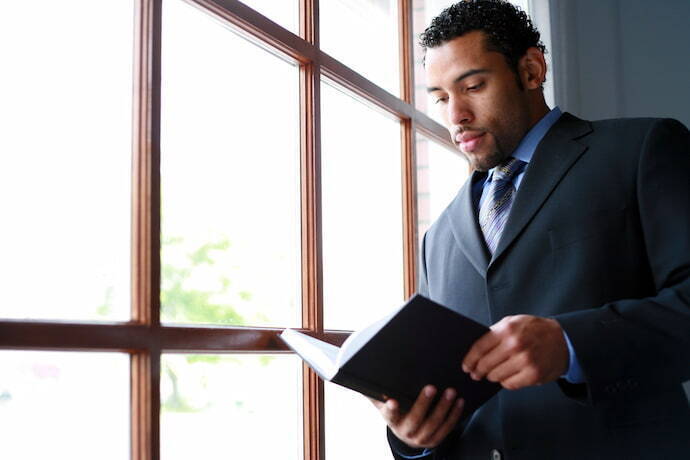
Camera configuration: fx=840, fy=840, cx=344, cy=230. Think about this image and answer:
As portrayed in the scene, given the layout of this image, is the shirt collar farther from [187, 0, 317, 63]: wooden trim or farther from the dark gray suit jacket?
[187, 0, 317, 63]: wooden trim

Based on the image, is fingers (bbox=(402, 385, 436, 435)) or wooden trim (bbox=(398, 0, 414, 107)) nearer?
fingers (bbox=(402, 385, 436, 435))

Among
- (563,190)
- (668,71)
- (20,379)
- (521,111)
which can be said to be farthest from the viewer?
(668,71)

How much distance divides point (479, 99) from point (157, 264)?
0.71 m

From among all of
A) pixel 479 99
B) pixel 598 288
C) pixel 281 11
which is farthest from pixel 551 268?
pixel 281 11

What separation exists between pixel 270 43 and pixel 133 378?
0.83m

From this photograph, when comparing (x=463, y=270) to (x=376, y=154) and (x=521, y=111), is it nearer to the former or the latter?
(x=521, y=111)

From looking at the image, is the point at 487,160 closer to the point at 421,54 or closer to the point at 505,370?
the point at 505,370

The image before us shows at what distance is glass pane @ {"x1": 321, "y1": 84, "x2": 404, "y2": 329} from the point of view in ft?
7.10

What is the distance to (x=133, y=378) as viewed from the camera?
4.60ft

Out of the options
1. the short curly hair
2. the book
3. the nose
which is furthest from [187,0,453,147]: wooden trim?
the book

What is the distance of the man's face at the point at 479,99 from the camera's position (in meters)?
1.66

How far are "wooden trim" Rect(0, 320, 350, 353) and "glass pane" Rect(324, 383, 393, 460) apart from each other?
1.32 ft

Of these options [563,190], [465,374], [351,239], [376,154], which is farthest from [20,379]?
[376,154]

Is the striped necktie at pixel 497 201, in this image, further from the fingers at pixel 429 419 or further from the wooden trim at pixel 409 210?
the wooden trim at pixel 409 210
